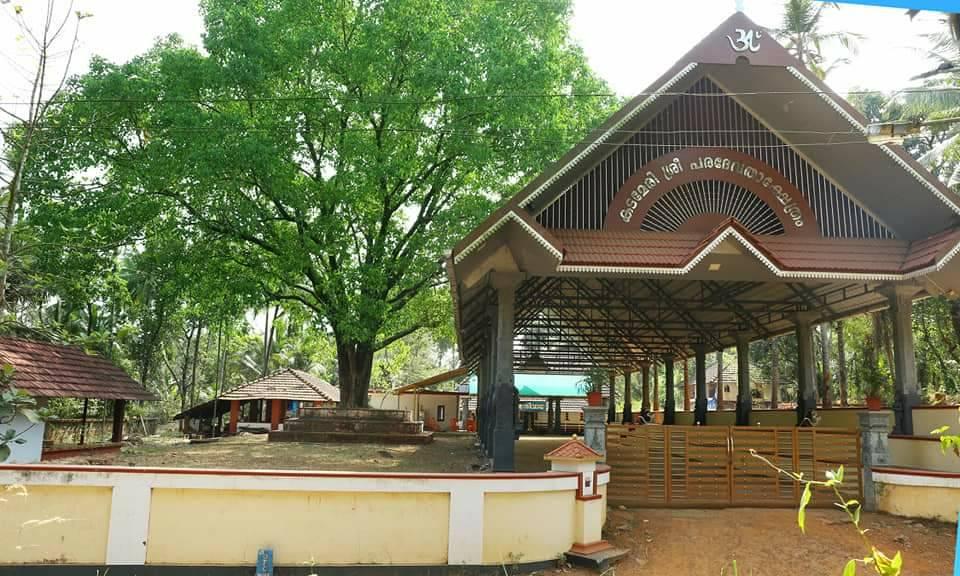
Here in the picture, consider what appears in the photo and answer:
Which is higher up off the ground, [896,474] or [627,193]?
[627,193]

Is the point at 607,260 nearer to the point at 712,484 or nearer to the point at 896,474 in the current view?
the point at 712,484

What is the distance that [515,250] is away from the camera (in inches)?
445

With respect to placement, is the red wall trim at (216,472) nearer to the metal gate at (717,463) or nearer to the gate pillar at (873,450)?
the metal gate at (717,463)

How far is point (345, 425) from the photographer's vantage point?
63.0ft

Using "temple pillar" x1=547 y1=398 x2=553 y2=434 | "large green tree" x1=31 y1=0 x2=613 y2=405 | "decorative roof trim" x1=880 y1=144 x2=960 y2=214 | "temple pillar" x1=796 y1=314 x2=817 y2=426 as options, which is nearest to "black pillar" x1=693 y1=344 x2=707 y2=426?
"temple pillar" x1=796 y1=314 x2=817 y2=426

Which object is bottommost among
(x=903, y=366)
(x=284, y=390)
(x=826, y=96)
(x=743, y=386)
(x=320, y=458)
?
(x=320, y=458)

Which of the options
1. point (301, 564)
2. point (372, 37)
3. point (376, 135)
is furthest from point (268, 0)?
point (301, 564)

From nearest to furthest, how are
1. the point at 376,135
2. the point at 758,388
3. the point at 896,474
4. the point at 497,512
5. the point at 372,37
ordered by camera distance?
1. the point at 497,512
2. the point at 896,474
3. the point at 372,37
4. the point at 376,135
5. the point at 758,388

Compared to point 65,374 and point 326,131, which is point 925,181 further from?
point 65,374

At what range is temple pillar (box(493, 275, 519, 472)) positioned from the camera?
11203mm

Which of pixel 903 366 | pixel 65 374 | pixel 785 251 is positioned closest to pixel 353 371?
pixel 65 374

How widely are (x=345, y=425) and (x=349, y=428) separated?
0.47 ft

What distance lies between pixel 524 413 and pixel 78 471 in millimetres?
27096

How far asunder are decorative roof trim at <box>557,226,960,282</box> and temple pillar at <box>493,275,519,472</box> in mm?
1148
